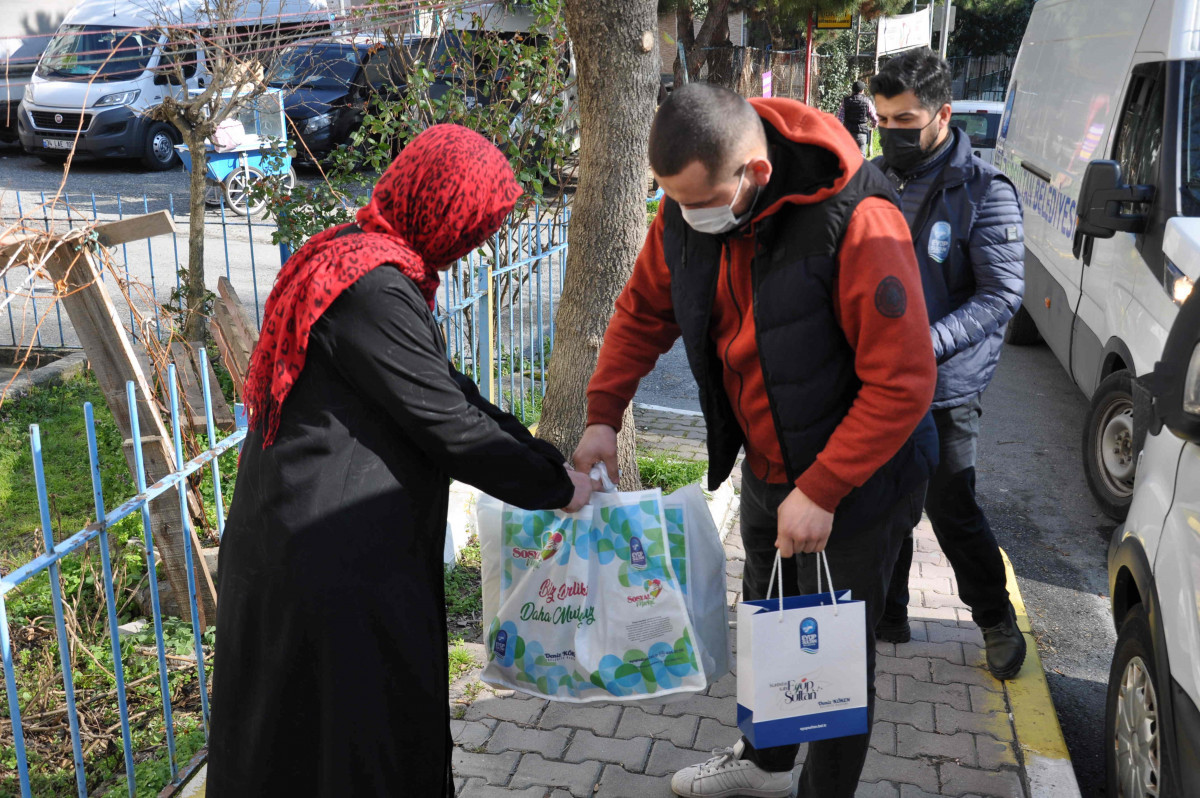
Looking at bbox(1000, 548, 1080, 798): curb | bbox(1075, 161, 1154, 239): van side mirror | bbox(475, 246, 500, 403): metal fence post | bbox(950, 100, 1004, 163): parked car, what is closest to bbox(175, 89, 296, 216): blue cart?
bbox(475, 246, 500, 403): metal fence post

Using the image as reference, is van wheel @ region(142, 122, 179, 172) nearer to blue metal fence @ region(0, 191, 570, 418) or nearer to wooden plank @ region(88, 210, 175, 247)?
blue metal fence @ region(0, 191, 570, 418)

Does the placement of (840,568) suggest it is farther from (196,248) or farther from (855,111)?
(855,111)

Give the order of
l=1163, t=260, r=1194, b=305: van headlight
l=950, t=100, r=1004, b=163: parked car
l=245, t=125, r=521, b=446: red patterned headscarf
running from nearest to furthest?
l=245, t=125, r=521, b=446: red patterned headscarf < l=1163, t=260, r=1194, b=305: van headlight < l=950, t=100, r=1004, b=163: parked car

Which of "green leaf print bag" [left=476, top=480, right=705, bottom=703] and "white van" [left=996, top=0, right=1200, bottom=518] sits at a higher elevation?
"white van" [left=996, top=0, right=1200, bottom=518]

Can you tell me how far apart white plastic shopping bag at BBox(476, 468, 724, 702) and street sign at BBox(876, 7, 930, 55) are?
54.0 feet

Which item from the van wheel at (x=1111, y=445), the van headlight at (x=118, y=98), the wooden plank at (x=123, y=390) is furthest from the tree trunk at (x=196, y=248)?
the van headlight at (x=118, y=98)

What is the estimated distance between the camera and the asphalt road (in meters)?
3.69

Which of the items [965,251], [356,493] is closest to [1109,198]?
[965,251]

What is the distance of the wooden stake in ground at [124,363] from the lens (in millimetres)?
3424

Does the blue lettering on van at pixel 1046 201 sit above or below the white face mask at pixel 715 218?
below

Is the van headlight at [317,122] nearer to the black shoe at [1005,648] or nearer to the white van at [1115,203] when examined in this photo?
the white van at [1115,203]

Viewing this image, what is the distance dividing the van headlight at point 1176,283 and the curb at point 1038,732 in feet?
5.01

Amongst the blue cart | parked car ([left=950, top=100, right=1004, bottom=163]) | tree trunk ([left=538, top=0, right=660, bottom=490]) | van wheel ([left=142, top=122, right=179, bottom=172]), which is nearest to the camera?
tree trunk ([left=538, top=0, right=660, bottom=490])

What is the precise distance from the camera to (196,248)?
5.94 metres
